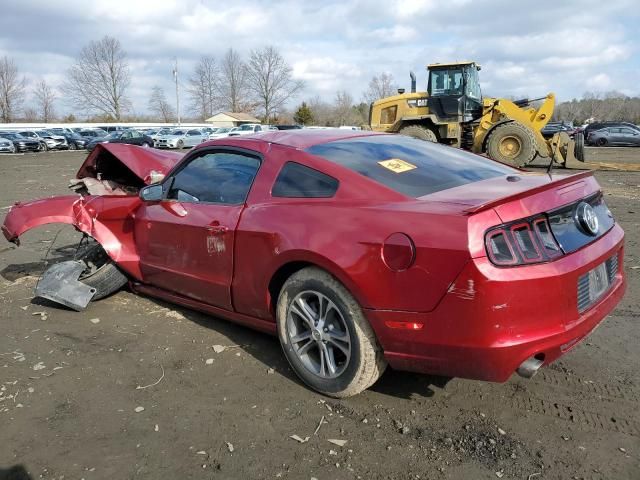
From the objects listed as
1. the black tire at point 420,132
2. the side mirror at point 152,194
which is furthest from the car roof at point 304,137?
the black tire at point 420,132

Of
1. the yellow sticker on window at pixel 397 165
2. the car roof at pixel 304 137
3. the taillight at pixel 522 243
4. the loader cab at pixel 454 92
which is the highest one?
the loader cab at pixel 454 92

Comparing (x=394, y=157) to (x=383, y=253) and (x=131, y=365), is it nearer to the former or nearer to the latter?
(x=383, y=253)

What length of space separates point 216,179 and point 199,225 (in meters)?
0.36

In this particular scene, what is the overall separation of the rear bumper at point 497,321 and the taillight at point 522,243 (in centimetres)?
5

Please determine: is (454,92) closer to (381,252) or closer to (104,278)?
(104,278)

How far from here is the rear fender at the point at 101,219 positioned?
14.7 ft

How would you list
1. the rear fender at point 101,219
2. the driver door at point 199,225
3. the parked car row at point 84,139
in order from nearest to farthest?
the driver door at point 199,225
the rear fender at point 101,219
the parked car row at point 84,139

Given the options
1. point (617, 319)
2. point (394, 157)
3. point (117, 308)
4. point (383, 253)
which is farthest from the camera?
point (117, 308)

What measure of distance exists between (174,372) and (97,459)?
36.3 inches

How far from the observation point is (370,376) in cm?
282

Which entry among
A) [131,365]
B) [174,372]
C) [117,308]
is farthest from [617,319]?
[117,308]

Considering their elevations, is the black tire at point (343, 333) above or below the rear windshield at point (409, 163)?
below

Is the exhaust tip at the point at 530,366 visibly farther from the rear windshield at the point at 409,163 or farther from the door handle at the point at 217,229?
the door handle at the point at 217,229

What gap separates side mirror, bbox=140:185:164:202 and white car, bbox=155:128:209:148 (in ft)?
109
